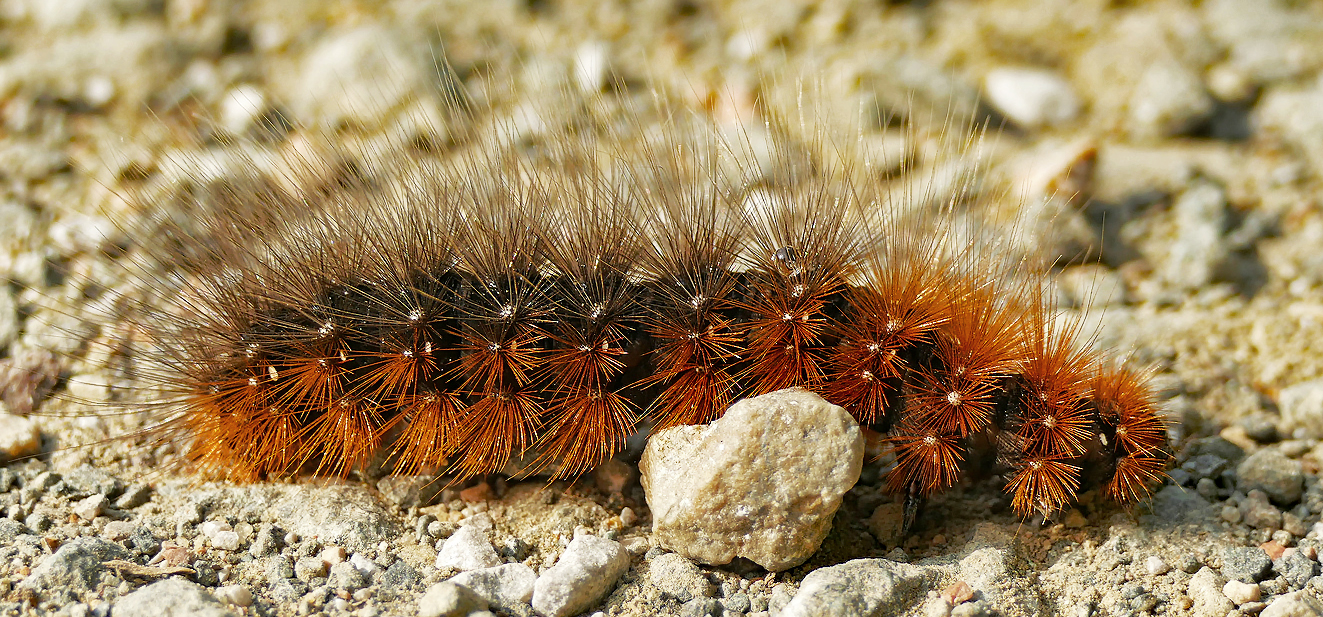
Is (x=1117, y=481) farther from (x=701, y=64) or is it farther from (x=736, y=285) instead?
(x=701, y=64)

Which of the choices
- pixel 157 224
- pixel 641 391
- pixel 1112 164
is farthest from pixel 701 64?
pixel 157 224

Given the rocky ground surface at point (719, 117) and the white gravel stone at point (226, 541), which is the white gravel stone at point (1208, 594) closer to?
the rocky ground surface at point (719, 117)

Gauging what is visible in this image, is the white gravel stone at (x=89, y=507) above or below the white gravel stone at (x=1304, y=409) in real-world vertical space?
above

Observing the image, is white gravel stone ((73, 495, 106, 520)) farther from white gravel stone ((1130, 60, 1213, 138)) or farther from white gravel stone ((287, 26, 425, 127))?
white gravel stone ((1130, 60, 1213, 138))

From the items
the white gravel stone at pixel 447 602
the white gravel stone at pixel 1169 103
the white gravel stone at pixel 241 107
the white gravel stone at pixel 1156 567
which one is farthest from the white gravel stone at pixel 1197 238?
the white gravel stone at pixel 241 107

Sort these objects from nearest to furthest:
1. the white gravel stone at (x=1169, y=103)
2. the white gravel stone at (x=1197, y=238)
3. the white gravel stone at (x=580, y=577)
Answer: the white gravel stone at (x=580, y=577) < the white gravel stone at (x=1197, y=238) < the white gravel stone at (x=1169, y=103)

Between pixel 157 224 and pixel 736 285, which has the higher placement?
pixel 157 224

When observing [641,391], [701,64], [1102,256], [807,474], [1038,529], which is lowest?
[1038,529]
